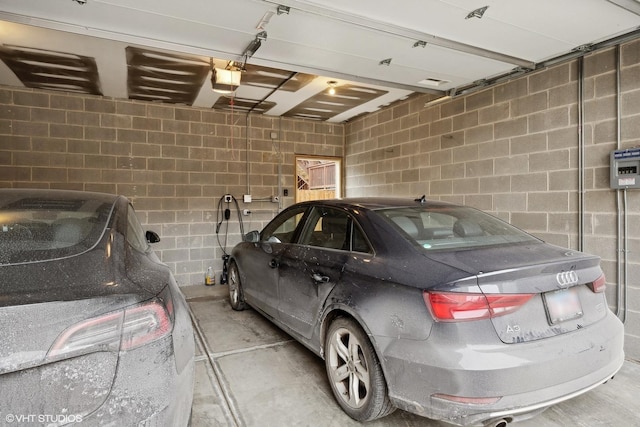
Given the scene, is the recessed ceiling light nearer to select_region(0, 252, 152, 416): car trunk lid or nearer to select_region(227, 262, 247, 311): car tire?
select_region(227, 262, 247, 311): car tire

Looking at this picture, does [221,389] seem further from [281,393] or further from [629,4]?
[629,4]

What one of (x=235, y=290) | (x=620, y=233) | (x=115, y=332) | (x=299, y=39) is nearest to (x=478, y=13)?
(x=299, y=39)

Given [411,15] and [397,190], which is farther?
[397,190]

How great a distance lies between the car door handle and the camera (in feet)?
8.12

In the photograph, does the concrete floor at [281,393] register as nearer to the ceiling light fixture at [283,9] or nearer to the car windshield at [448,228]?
the car windshield at [448,228]

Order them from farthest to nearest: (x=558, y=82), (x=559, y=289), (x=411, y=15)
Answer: (x=558, y=82) → (x=411, y=15) → (x=559, y=289)

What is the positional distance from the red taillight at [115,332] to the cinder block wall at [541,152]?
3.67 meters

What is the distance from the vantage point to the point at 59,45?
3.56m

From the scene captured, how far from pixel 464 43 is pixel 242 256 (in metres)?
3.08

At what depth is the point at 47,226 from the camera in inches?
67.7

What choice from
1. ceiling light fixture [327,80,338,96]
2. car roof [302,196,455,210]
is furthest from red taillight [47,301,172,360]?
ceiling light fixture [327,80,338,96]

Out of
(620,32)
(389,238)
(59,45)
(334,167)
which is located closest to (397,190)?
(334,167)

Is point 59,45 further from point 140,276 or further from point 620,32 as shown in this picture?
point 620,32

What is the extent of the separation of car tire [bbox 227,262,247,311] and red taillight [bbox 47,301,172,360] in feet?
9.75
